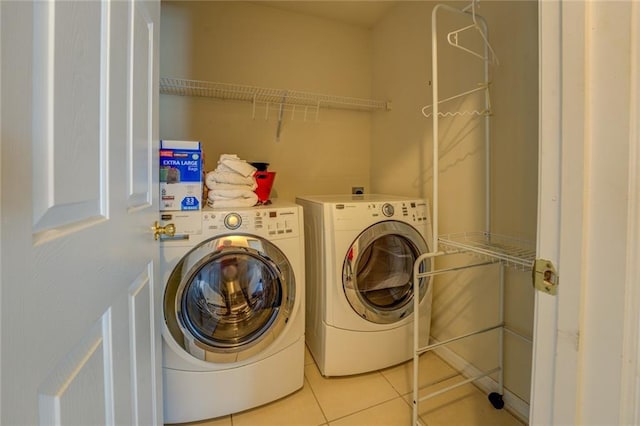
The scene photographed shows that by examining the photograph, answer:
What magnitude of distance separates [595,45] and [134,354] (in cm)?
109

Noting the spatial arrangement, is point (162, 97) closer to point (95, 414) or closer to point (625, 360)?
point (95, 414)

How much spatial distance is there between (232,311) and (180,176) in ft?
2.16

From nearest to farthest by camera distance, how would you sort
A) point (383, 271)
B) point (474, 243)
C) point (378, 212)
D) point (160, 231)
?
point (160, 231) < point (474, 243) < point (378, 212) < point (383, 271)

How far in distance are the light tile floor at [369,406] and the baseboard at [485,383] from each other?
0.03 m

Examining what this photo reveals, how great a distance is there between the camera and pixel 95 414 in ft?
1.57

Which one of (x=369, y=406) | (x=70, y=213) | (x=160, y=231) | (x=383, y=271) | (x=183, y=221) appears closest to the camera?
(x=70, y=213)

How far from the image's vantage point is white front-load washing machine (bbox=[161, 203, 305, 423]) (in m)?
1.16

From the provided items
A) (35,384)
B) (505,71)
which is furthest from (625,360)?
(505,71)

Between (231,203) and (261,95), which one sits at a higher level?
(261,95)

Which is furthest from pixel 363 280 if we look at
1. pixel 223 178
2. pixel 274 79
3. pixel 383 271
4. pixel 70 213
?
pixel 274 79

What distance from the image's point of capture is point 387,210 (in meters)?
1.50

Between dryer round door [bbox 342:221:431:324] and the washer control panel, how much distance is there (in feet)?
1.11

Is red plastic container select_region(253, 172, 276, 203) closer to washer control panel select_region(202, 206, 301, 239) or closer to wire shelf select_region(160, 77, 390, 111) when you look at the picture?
washer control panel select_region(202, 206, 301, 239)

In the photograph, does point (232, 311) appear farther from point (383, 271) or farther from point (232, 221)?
point (383, 271)
